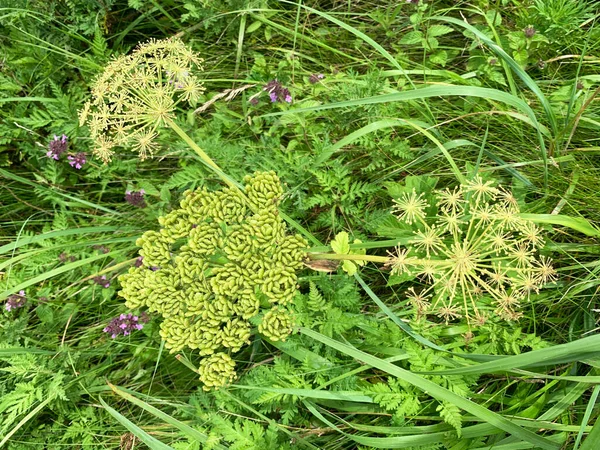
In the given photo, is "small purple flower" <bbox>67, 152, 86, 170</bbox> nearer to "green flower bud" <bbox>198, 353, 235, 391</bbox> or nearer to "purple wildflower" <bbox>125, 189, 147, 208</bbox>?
"purple wildflower" <bbox>125, 189, 147, 208</bbox>

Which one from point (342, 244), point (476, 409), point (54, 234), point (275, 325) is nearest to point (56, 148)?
point (54, 234)

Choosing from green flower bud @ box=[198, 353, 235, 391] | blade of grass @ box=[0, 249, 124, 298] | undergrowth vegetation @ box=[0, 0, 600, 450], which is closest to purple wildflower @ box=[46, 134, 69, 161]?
undergrowth vegetation @ box=[0, 0, 600, 450]

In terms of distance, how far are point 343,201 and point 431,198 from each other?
0.56 m

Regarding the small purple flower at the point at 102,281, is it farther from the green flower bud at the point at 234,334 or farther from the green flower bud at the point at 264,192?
the green flower bud at the point at 264,192

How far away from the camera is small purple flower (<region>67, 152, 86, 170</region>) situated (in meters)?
3.50

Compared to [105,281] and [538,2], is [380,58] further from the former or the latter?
[105,281]

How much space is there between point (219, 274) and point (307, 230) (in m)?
1.13

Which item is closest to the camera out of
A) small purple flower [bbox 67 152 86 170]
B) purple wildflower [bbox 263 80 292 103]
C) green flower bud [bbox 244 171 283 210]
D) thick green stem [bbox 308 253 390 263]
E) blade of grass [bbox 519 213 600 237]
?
thick green stem [bbox 308 253 390 263]

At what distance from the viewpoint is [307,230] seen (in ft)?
10.6

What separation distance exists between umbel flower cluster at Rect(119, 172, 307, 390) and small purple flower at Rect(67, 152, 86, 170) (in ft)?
5.29

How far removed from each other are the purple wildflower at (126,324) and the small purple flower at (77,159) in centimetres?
124

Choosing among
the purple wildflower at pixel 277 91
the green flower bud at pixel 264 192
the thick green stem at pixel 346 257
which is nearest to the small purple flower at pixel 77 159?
the purple wildflower at pixel 277 91

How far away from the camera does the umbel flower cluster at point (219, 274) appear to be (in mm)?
2225

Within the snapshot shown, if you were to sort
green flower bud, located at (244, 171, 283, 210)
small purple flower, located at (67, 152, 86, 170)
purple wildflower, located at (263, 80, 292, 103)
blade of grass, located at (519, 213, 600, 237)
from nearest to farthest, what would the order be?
blade of grass, located at (519, 213, 600, 237) → green flower bud, located at (244, 171, 283, 210) → purple wildflower, located at (263, 80, 292, 103) → small purple flower, located at (67, 152, 86, 170)
